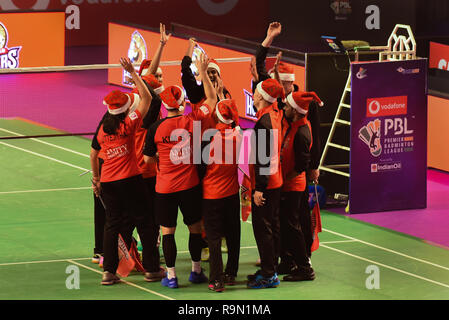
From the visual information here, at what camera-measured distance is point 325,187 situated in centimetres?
1666

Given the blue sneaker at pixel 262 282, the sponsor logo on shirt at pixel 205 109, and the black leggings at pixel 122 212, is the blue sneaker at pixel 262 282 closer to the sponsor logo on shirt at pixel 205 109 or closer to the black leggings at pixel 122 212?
the black leggings at pixel 122 212

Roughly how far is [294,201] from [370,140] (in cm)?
409

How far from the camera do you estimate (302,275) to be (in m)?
12.2

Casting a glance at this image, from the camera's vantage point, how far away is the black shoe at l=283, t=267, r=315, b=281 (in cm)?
1214

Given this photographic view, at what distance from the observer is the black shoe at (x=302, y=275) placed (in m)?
12.1

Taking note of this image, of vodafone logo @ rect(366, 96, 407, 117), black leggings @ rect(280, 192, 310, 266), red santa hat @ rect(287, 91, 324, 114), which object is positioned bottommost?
black leggings @ rect(280, 192, 310, 266)

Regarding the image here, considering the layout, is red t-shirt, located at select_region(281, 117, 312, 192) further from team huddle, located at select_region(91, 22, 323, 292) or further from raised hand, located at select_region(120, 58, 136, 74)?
raised hand, located at select_region(120, 58, 136, 74)

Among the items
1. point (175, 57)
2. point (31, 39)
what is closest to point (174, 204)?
point (175, 57)

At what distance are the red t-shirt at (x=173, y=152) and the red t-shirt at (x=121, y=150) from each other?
22 cm

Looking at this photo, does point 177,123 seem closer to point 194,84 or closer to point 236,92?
point 194,84

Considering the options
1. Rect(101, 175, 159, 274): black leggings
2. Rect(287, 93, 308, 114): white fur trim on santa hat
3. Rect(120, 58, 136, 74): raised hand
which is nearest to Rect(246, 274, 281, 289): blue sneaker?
Rect(101, 175, 159, 274): black leggings

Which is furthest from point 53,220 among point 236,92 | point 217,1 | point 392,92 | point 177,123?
point 217,1

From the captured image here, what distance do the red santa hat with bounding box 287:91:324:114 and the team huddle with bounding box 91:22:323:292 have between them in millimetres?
11

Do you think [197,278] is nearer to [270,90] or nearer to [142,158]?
[142,158]
